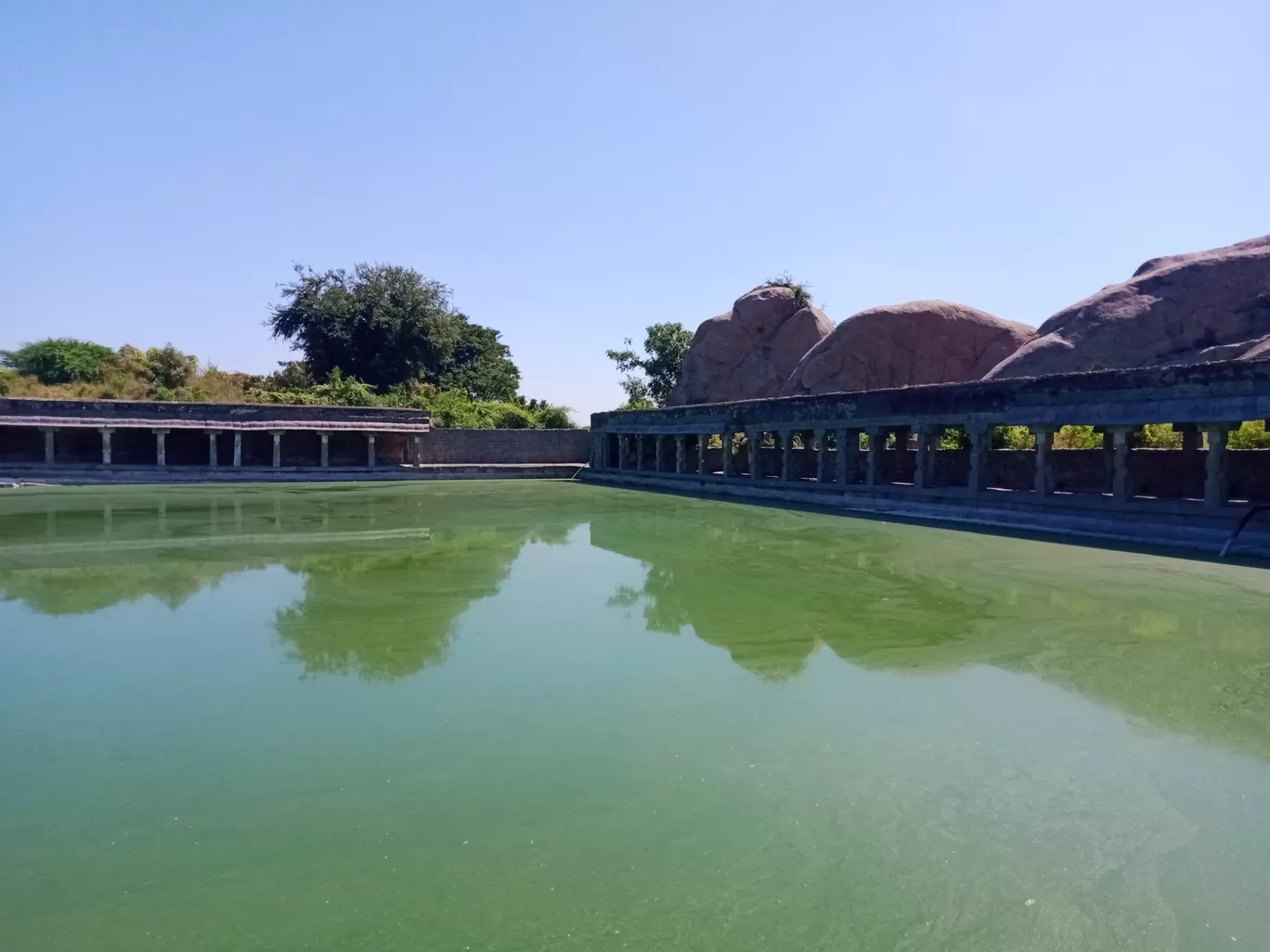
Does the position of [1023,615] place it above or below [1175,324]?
below

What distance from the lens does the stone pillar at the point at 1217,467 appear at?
13.1 meters

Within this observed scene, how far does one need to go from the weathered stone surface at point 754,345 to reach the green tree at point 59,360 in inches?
1062

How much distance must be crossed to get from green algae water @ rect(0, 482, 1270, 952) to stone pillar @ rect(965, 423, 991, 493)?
7075 mm

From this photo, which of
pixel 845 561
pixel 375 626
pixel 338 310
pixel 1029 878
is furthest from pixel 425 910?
pixel 338 310

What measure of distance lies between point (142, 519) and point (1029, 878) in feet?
54.9

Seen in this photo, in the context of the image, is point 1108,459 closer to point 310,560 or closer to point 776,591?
point 776,591

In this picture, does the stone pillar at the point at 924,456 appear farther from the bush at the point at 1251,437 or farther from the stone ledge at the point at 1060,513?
the bush at the point at 1251,437

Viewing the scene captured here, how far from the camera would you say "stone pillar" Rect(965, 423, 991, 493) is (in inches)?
677

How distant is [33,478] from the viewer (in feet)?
83.5

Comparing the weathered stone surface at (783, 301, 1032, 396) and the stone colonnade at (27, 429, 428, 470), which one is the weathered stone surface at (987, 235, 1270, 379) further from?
the stone colonnade at (27, 429, 428, 470)

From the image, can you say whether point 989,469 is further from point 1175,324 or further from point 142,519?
point 142,519

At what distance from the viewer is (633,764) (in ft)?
15.4

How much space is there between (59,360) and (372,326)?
14.3 meters

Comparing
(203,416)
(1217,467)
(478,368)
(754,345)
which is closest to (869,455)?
(1217,467)
